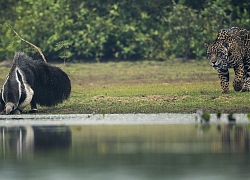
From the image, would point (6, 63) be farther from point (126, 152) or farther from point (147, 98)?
point (126, 152)

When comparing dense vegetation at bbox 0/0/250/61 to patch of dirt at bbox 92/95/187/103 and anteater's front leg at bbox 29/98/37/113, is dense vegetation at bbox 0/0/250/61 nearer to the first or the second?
patch of dirt at bbox 92/95/187/103

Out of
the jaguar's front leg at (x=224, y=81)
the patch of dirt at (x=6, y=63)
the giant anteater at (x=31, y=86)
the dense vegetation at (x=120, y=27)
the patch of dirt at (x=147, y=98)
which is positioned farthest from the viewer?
the dense vegetation at (x=120, y=27)

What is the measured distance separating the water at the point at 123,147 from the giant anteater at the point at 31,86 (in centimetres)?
39

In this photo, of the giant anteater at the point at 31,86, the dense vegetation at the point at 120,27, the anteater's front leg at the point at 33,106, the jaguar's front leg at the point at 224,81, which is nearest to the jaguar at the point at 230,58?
the jaguar's front leg at the point at 224,81

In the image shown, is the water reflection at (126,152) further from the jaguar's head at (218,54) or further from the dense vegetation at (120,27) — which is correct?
the dense vegetation at (120,27)

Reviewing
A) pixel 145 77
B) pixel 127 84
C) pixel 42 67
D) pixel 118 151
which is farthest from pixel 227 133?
pixel 145 77

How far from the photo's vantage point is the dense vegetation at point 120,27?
115 feet

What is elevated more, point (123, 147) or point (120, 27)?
point (120, 27)

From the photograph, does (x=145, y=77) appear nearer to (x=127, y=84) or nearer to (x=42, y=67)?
(x=127, y=84)

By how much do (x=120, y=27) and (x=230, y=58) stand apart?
469 inches

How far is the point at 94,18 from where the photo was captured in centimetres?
3625

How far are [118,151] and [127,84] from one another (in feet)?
40.5

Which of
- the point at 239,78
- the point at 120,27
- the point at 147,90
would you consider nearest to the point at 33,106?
the point at 147,90

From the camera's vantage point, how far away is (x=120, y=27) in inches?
1409
